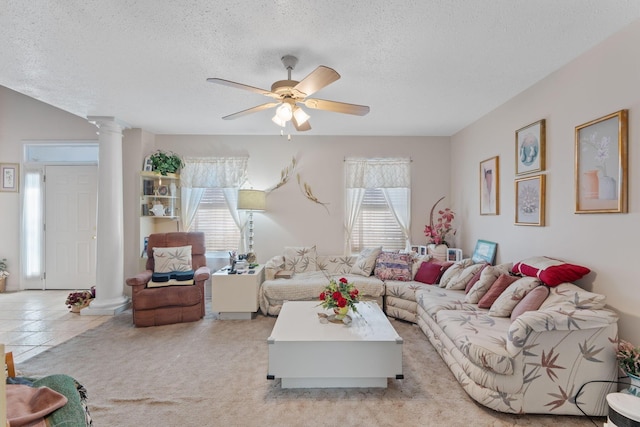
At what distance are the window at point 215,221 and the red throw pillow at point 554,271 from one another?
4.02 metres

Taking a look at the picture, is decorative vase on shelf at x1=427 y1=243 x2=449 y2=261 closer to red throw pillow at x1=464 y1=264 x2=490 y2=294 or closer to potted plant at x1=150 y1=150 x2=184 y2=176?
red throw pillow at x1=464 y1=264 x2=490 y2=294

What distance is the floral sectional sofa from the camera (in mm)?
1949

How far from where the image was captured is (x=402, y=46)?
225 cm

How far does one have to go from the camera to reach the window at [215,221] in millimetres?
4941

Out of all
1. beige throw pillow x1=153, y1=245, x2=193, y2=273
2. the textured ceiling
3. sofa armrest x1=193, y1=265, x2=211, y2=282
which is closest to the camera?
the textured ceiling

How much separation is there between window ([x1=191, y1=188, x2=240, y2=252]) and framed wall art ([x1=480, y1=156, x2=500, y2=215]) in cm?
371

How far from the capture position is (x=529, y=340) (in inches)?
76.9

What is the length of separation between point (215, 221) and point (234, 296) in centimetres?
159

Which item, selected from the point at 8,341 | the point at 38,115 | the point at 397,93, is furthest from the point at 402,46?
the point at 38,115

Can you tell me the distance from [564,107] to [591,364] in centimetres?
202

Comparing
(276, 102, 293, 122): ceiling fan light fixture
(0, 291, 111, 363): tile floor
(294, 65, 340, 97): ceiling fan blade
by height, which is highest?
(294, 65, 340, 97): ceiling fan blade

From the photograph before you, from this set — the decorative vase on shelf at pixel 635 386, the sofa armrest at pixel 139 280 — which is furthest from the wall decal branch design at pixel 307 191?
the decorative vase on shelf at pixel 635 386

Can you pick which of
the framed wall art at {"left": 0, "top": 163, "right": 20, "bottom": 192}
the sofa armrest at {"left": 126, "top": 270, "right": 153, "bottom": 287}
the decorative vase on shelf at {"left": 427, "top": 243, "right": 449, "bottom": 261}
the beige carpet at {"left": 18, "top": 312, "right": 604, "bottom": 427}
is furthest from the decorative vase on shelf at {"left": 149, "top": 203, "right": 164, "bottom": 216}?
the decorative vase on shelf at {"left": 427, "top": 243, "right": 449, "bottom": 261}

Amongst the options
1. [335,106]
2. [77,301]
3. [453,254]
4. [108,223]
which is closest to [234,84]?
[335,106]
